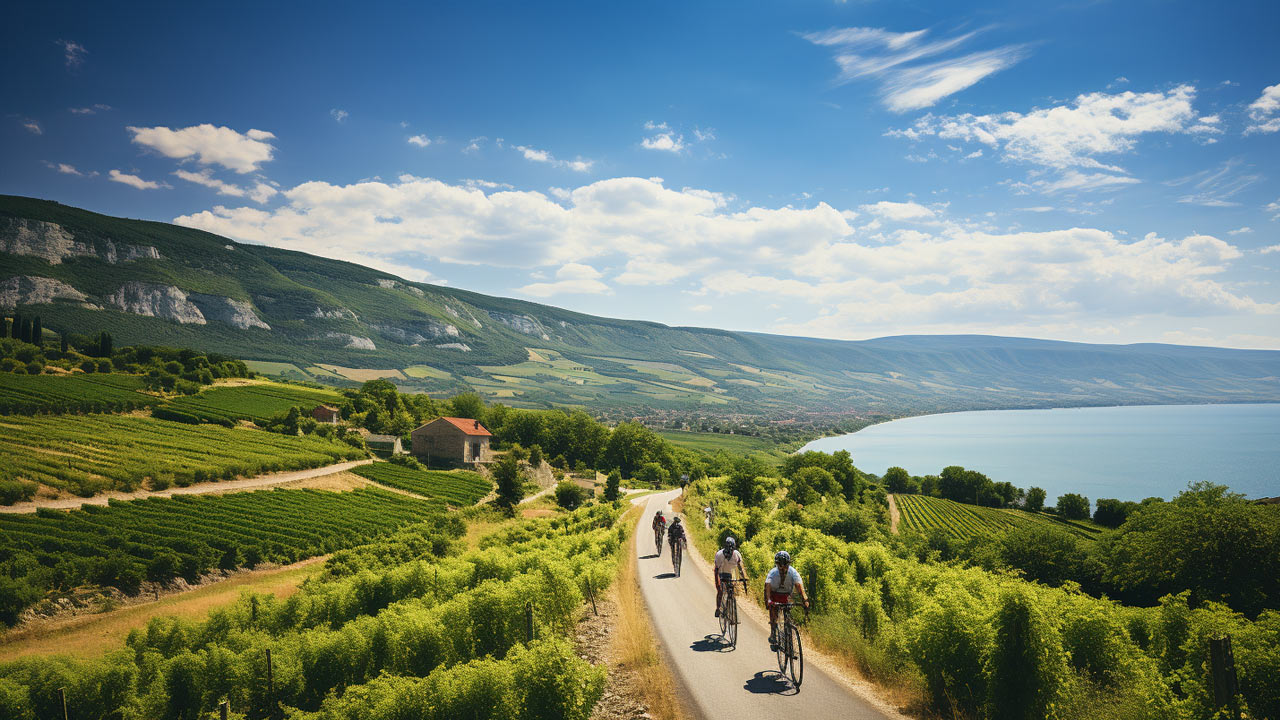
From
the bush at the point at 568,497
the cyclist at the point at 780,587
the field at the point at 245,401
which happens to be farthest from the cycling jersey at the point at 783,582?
the field at the point at 245,401

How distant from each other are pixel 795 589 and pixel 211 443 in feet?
268

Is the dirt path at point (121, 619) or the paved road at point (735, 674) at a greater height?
the paved road at point (735, 674)

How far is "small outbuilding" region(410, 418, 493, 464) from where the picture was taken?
94438mm

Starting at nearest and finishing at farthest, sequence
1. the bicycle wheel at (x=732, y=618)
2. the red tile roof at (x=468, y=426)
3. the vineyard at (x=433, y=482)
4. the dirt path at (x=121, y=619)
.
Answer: the bicycle wheel at (x=732, y=618) < the dirt path at (x=121, y=619) < the vineyard at (x=433, y=482) < the red tile roof at (x=468, y=426)

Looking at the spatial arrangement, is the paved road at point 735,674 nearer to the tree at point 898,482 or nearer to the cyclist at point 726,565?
the cyclist at point 726,565

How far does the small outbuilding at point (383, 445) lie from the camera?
94831mm

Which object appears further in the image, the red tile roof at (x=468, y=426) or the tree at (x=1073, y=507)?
the tree at (x=1073, y=507)

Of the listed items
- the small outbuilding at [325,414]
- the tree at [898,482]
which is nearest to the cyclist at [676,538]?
the small outbuilding at [325,414]

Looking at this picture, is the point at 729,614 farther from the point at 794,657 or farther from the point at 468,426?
the point at 468,426

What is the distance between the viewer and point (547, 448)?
119 metres

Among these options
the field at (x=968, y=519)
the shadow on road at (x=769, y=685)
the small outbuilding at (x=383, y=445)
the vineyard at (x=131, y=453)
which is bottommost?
the field at (x=968, y=519)

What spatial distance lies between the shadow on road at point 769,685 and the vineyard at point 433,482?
208 ft

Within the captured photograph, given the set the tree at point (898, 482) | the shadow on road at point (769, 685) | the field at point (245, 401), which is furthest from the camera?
the tree at point (898, 482)

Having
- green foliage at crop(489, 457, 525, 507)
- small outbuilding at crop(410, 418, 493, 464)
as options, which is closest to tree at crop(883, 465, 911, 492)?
small outbuilding at crop(410, 418, 493, 464)
